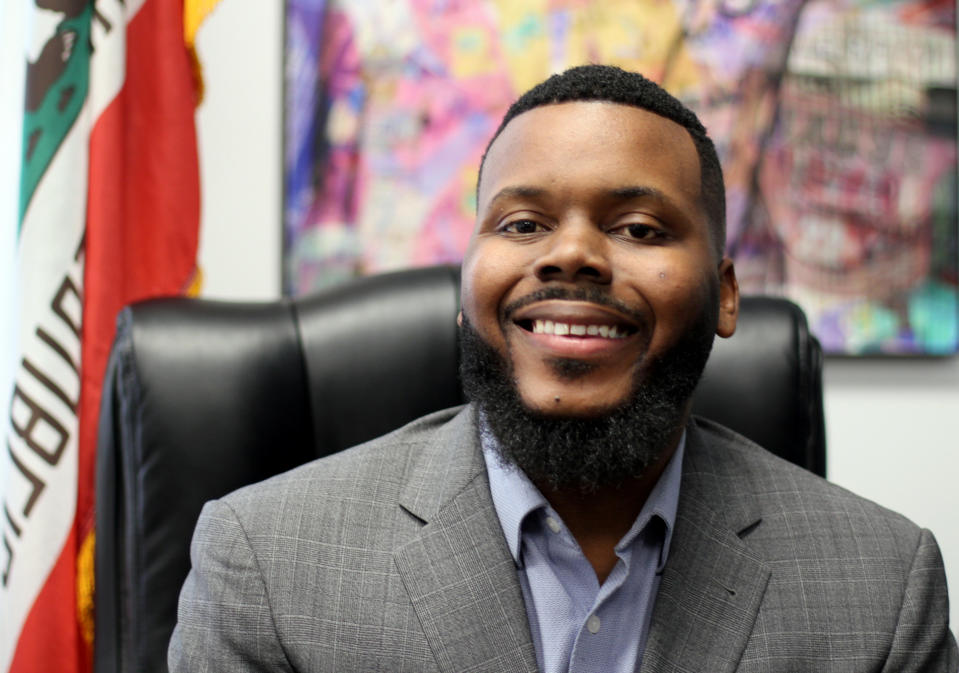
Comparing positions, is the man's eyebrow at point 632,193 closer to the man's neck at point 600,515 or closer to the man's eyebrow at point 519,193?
the man's eyebrow at point 519,193

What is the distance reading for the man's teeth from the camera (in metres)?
0.89

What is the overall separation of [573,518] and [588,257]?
30 cm

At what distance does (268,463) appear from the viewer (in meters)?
1.08

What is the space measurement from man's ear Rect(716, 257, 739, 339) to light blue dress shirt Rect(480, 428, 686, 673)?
219mm

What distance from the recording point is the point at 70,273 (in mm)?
1308

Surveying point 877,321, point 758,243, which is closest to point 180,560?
point 758,243

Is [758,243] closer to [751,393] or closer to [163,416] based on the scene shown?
[751,393]

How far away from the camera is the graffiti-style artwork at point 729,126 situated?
1.74 metres

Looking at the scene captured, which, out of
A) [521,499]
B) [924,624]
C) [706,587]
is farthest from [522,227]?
[924,624]

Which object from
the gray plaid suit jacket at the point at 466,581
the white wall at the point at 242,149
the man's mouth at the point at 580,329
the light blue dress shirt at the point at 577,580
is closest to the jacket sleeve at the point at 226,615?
the gray plaid suit jacket at the point at 466,581

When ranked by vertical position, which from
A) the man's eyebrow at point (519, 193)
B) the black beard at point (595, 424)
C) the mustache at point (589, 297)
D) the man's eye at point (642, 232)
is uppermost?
the man's eyebrow at point (519, 193)

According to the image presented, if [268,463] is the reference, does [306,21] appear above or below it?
above

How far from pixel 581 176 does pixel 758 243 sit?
3.43 feet

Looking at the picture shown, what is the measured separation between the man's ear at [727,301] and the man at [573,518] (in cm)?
7
